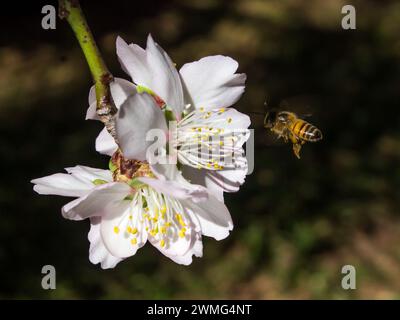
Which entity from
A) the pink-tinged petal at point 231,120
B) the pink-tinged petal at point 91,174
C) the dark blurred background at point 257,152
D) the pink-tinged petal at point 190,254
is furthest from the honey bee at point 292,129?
the dark blurred background at point 257,152

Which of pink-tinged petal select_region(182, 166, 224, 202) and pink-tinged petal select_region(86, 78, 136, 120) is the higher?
pink-tinged petal select_region(86, 78, 136, 120)

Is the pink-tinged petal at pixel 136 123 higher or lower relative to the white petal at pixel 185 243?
higher

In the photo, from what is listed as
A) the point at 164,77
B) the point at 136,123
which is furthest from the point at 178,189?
the point at 164,77

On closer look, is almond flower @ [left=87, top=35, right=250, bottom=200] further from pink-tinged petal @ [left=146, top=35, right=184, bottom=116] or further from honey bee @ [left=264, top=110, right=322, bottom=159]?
honey bee @ [left=264, top=110, right=322, bottom=159]

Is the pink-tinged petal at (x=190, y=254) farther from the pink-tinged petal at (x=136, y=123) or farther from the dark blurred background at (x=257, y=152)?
the dark blurred background at (x=257, y=152)

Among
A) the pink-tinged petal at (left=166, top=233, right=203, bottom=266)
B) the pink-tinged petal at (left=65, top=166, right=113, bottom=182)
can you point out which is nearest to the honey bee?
the pink-tinged petal at (left=166, top=233, right=203, bottom=266)
